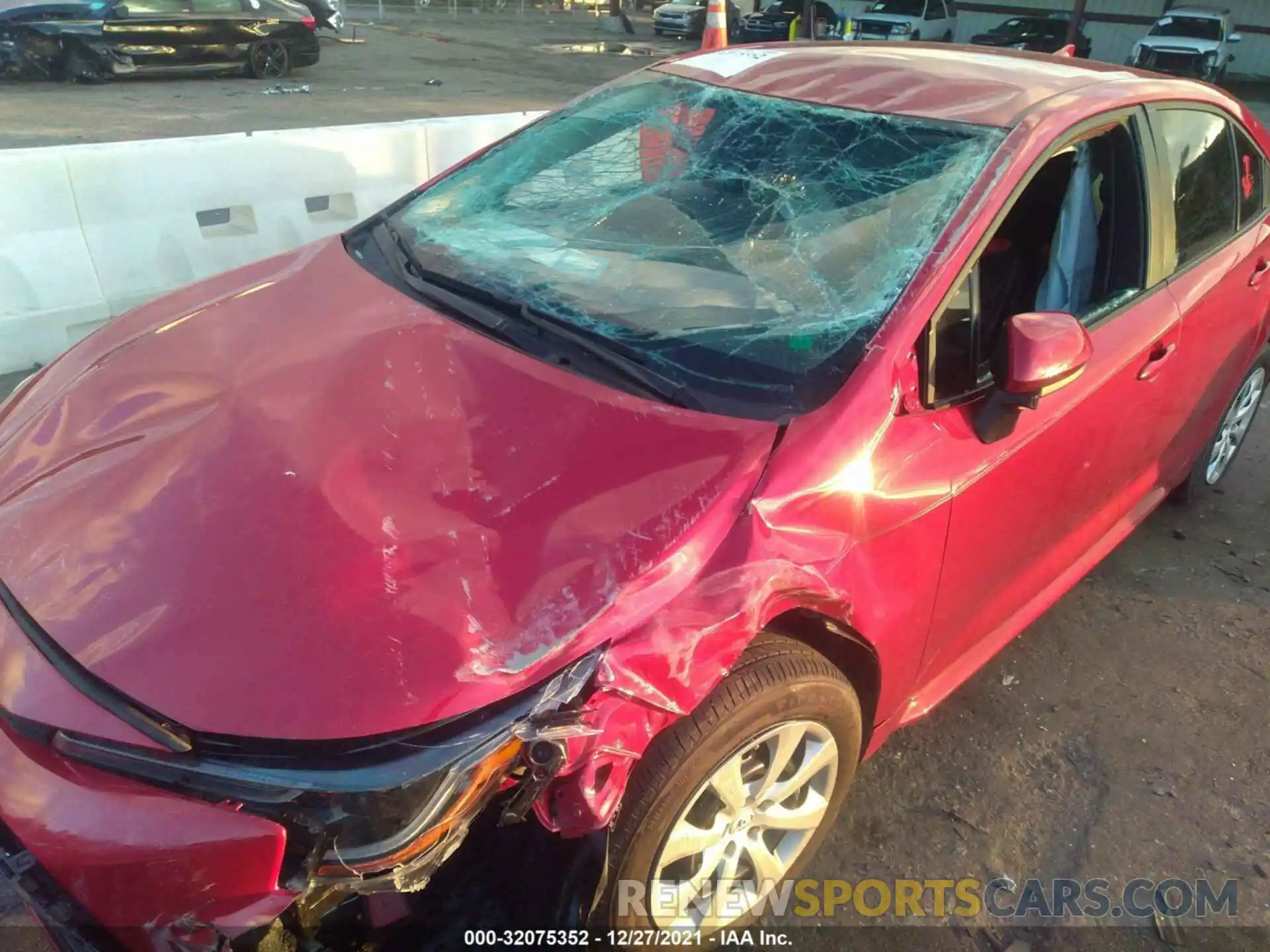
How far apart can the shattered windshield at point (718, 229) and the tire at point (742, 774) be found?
54 centimetres

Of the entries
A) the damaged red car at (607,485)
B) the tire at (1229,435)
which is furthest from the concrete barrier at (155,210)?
the tire at (1229,435)

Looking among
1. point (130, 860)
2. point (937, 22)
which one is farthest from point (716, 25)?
point (937, 22)

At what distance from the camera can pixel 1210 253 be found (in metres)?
2.75

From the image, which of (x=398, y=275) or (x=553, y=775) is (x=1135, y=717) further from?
(x=398, y=275)

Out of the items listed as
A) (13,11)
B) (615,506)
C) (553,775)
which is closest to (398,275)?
(615,506)

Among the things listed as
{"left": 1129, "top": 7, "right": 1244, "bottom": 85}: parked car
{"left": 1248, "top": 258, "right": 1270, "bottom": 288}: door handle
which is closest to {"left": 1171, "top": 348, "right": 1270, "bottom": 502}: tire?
{"left": 1248, "top": 258, "right": 1270, "bottom": 288}: door handle

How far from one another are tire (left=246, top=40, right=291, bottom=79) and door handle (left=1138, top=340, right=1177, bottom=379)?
15754 millimetres

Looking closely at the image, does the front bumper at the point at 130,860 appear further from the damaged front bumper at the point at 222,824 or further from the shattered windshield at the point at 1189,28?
the shattered windshield at the point at 1189,28

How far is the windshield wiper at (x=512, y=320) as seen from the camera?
190 centimetres

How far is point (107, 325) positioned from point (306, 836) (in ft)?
6.03

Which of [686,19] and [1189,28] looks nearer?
[1189,28]

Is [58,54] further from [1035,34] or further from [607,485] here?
[1035,34]

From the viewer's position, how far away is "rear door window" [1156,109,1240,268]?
2600 millimetres

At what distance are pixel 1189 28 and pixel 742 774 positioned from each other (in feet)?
72.2
